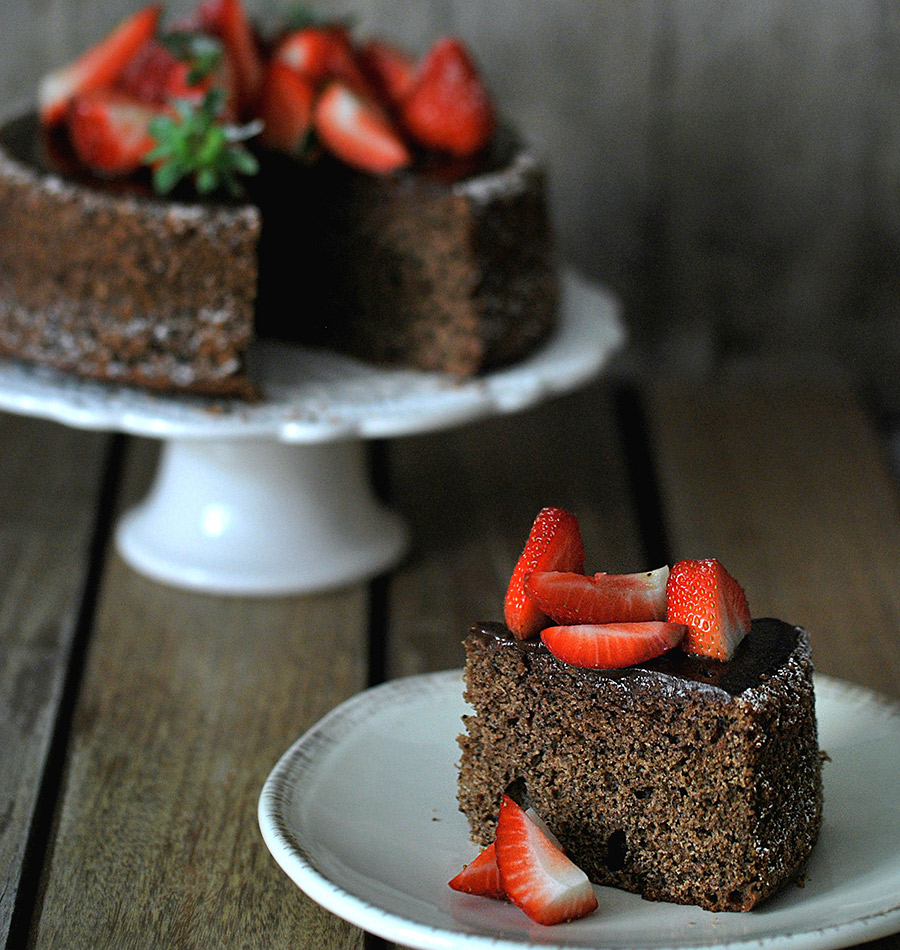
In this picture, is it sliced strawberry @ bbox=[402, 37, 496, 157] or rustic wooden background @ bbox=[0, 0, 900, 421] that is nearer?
sliced strawberry @ bbox=[402, 37, 496, 157]

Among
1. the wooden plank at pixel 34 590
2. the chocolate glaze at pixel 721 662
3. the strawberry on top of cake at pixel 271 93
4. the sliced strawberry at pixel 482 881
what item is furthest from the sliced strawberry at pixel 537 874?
the strawberry on top of cake at pixel 271 93

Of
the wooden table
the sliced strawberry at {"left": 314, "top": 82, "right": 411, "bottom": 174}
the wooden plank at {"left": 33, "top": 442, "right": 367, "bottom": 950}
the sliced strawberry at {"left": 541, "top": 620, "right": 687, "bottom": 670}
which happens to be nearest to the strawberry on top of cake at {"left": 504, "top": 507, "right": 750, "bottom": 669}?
the sliced strawberry at {"left": 541, "top": 620, "right": 687, "bottom": 670}

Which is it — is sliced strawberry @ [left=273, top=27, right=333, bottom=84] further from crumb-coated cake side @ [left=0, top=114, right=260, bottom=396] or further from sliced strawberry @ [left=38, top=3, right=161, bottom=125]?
crumb-coated cake side @ [left=0, top=114, right=260, bottom=396]

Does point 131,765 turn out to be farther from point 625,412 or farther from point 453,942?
point 625,412

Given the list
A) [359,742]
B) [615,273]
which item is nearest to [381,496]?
[615,273]

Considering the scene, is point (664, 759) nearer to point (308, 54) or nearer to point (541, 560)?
point (541, 560)
